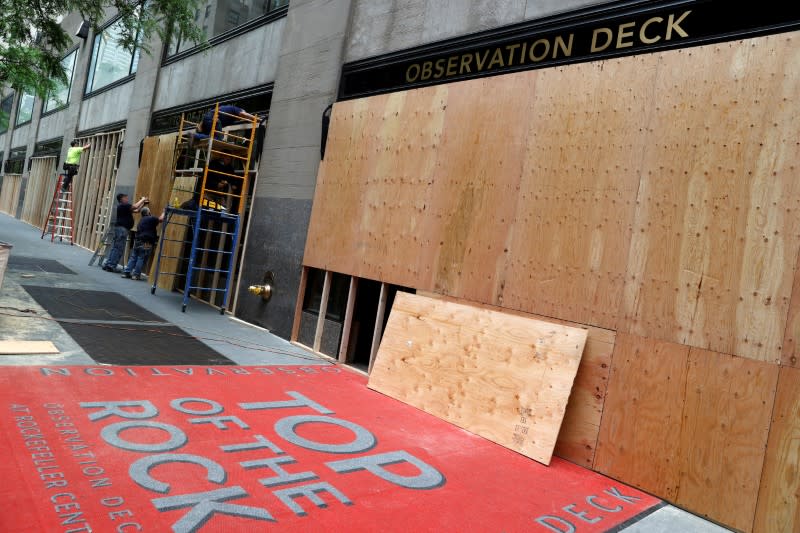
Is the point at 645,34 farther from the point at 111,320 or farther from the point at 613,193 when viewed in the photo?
the point at 111,320

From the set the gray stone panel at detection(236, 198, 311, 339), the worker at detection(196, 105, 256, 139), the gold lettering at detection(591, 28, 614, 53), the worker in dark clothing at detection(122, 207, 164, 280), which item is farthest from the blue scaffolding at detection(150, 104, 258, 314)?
the gold lettering at detection(591, 28, 614, 53)

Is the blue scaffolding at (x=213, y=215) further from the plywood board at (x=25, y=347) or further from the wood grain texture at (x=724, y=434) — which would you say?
the wood grain texture at (x=724, y=434)

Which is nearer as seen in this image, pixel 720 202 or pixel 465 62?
pixel 720 202

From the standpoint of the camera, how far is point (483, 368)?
6109mm

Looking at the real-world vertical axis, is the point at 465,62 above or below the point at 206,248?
above

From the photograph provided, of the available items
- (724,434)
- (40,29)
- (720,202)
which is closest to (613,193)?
(720,202)

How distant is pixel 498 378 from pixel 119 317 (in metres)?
6.13

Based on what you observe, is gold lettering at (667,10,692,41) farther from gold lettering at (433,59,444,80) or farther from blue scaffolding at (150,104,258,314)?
blue scaffolding at (150,104,258,314)

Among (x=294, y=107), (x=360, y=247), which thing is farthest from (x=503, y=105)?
(x=294, y=107)

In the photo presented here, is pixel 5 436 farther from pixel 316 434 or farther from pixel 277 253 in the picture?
pixel 277 253

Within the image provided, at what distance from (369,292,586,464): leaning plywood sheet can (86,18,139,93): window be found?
16301 mm

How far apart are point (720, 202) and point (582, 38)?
102 inches

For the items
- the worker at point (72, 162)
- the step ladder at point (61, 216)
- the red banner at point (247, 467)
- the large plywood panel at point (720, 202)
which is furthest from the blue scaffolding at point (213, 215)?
the worker at point (72, 162)

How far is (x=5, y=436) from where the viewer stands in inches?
154
